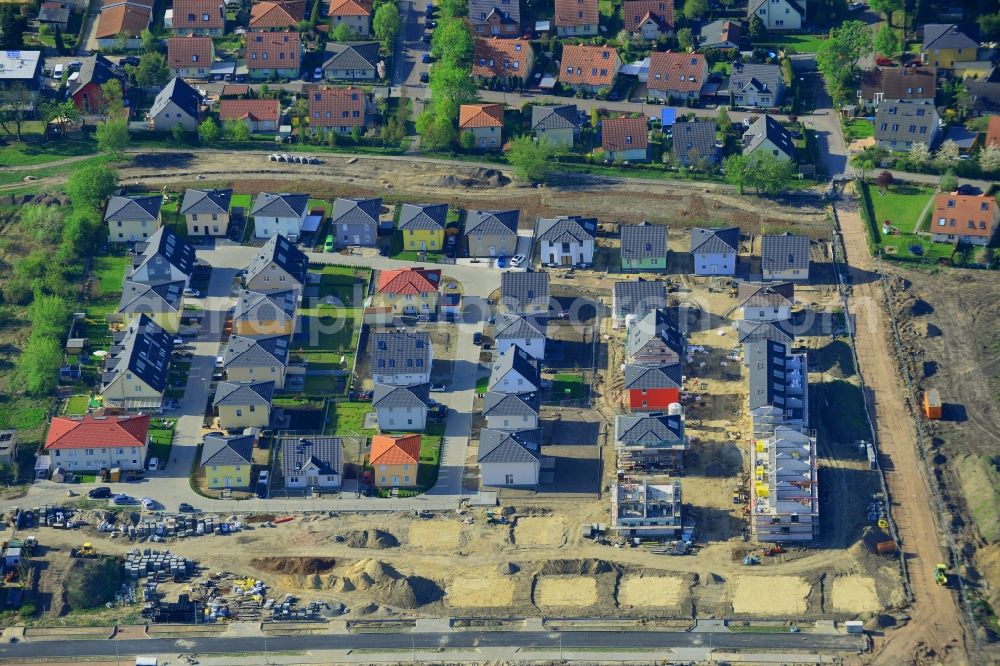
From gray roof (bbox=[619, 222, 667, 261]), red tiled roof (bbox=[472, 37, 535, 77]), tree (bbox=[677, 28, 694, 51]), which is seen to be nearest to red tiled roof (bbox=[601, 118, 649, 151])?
red tiled roof (bbox=[472, 37, 535, 77])

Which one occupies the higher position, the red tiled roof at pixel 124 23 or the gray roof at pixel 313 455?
the red tiled roof at pixel 124 23

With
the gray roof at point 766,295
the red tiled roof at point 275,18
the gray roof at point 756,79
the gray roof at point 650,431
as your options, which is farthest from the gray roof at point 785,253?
the red tiled roof at point 275,18

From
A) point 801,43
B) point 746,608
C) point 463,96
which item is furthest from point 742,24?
point 746,608

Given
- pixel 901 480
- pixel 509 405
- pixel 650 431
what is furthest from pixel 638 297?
pixel 901 480

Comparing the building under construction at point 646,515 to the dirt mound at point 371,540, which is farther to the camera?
the dirt mound at point 371,540

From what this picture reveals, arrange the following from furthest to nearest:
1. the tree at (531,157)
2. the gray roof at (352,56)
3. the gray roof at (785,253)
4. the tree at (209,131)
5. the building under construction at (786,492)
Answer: the gray roof at (352,56) < the tree at (209,131) < the tree at (531,157) < the gray roof at (785,253) < the building under construction at (786,492)

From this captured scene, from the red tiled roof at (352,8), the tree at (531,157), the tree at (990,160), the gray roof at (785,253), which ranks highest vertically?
the red tiled roof at (352,8)

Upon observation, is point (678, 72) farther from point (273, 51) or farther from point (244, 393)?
point (244, 393)

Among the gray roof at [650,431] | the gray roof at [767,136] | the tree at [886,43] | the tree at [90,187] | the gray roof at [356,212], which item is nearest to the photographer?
the gray roof at [650,431]

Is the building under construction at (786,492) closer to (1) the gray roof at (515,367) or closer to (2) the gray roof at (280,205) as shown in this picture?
(1) the gray roof at (515,367)
